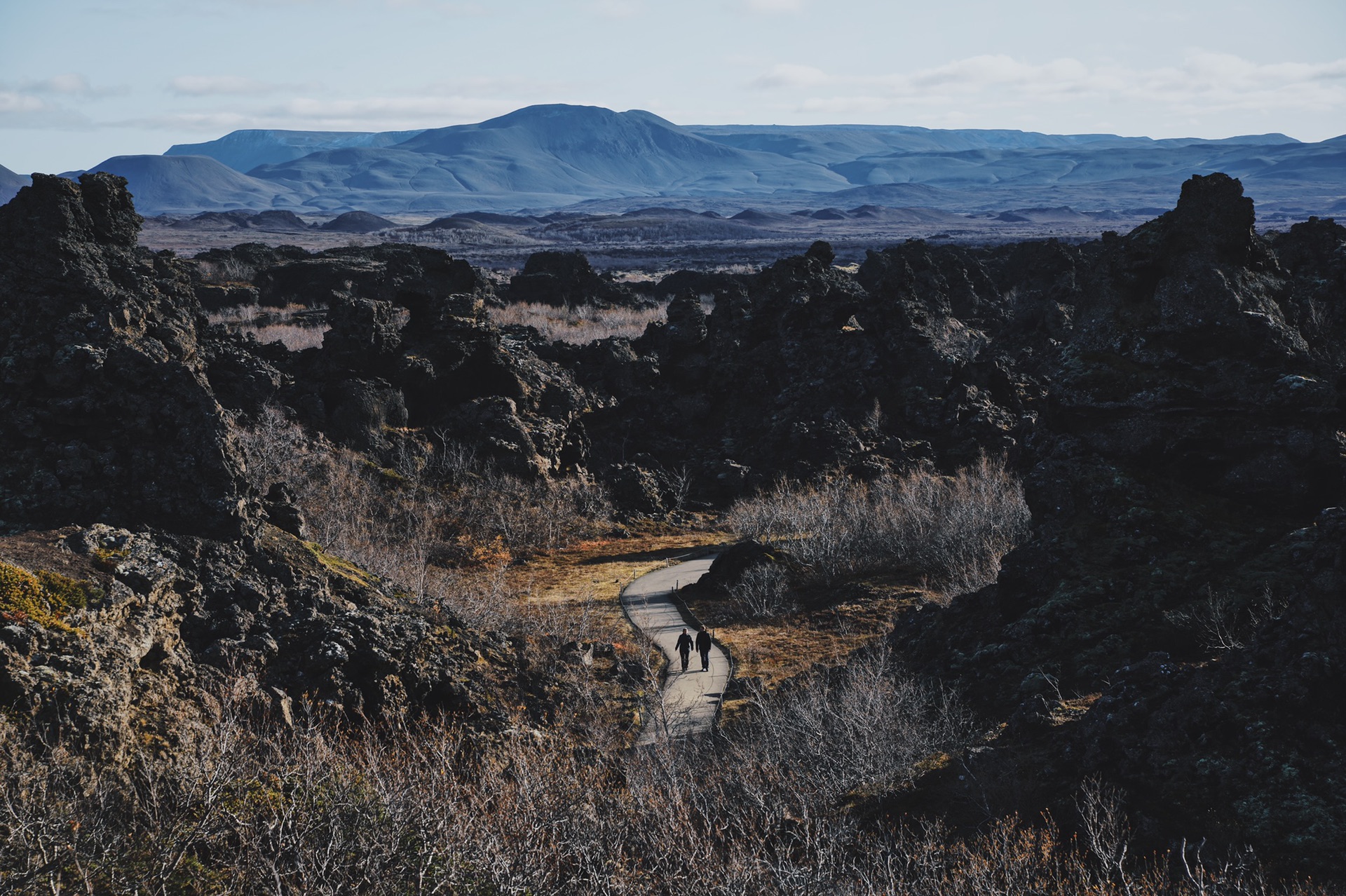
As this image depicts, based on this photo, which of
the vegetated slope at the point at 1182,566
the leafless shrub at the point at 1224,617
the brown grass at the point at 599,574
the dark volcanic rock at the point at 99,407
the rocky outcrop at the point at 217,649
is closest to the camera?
the rocky outcrop at the point at 217,649

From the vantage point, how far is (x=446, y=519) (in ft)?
98.7

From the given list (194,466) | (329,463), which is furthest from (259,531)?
(329,463)

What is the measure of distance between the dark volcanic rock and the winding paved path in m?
6.49

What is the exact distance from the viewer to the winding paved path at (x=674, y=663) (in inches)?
630

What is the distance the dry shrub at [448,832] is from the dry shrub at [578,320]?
42.6 m

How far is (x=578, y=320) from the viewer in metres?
62.6

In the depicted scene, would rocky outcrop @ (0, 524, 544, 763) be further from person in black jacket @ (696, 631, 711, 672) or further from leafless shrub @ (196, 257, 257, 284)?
leafless shrub @ (196, 257, 257, 284)

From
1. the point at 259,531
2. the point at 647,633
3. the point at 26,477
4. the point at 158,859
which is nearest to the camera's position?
the point at 158,859

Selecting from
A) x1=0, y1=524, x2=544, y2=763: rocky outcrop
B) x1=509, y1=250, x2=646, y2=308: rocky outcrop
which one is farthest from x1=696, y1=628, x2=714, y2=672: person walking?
x1=509, y1=250, x2=646, y2=308: rocky outcrop

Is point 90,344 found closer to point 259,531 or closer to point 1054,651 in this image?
point 259,531

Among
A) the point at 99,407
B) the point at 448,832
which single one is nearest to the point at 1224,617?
the point at 448,832

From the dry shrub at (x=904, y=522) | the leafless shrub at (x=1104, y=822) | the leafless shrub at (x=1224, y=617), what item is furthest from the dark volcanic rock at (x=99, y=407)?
the dry shrub at (x=904, y=522)

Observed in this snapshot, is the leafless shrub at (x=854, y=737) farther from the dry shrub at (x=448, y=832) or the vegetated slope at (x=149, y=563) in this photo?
the vegetated slope at (x=149, y=563)

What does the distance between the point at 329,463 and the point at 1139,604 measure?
2225cm
